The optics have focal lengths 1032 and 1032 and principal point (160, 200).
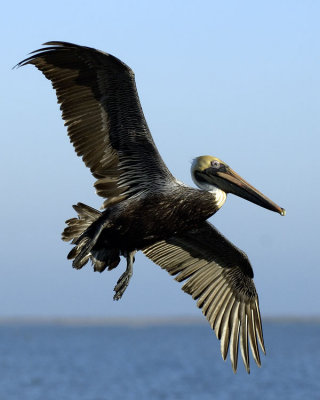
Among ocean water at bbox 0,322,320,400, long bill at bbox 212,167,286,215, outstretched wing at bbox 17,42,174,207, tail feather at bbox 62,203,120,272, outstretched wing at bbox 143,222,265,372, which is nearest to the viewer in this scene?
outstretched wing at bbox 17,42,174,207

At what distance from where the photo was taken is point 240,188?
1061 cm

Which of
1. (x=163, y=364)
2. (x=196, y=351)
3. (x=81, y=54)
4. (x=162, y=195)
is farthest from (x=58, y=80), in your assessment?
(x=196, y=351)

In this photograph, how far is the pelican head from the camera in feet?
34.7

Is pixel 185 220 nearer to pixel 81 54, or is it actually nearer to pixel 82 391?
pixel 81 54

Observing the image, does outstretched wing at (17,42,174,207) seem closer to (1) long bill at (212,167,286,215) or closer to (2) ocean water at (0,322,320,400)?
(1) long bill at (212,167,286,215)

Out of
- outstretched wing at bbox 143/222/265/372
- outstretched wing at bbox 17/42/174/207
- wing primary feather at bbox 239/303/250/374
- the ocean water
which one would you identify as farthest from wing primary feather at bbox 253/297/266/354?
the ocean water

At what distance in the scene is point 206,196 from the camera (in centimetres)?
1033

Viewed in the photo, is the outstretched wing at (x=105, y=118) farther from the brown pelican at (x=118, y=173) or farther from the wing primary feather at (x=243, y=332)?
the wing primary feather at (x=243, y=332)

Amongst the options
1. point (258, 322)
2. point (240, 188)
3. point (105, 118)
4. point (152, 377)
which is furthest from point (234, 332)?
point (152, 377)

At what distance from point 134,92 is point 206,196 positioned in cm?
129

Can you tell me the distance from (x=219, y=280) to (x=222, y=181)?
173cm

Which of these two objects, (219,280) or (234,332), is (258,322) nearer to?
(234,332)

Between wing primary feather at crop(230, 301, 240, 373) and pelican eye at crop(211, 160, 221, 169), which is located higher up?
pelican eye at crop(211, 160, 221, 169)

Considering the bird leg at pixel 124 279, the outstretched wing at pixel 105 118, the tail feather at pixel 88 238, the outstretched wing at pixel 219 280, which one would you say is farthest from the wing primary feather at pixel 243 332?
the outstretched wing at pixel 105 118
